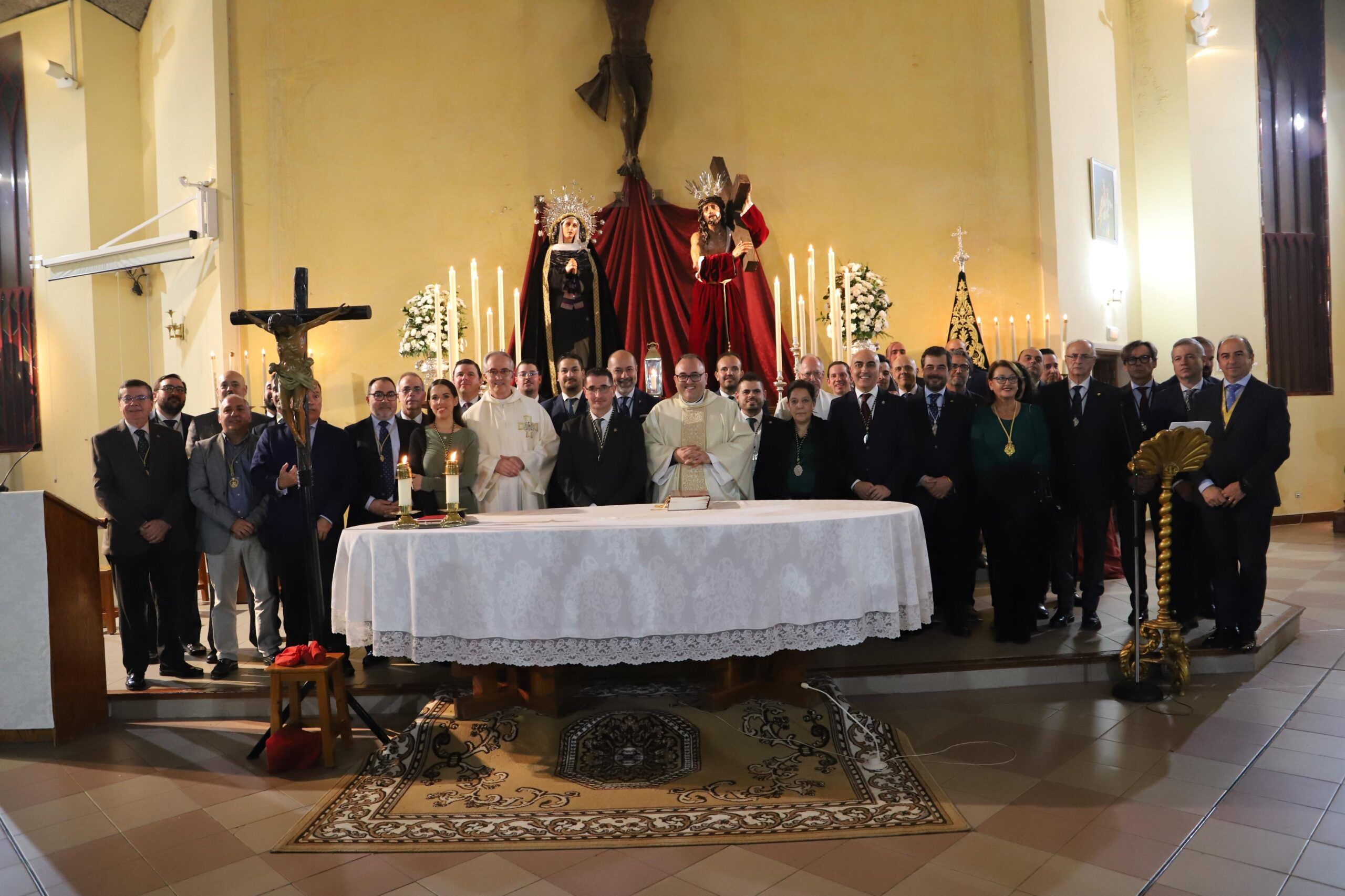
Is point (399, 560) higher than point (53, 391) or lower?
lower

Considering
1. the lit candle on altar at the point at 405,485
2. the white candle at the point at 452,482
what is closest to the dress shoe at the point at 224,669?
the lit candle on altar at the point at 405,485

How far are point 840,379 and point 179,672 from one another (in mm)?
4122

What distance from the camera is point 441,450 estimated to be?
4961mm

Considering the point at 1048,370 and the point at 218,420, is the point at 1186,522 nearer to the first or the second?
the point at 1048,370

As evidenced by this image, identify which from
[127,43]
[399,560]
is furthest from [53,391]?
[399,560]

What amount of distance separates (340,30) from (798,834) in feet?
28.1

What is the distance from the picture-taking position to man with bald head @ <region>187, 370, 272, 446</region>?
5.54m

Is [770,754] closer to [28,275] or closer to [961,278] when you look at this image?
[961,278]

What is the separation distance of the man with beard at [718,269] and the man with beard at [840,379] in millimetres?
1789

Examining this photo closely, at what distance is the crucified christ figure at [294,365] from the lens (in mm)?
3939

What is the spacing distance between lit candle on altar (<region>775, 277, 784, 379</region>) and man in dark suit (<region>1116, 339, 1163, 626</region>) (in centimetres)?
244

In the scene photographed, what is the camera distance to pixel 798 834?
310 centimetres

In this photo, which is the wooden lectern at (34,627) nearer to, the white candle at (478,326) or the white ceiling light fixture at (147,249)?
the white candle at (478,326)

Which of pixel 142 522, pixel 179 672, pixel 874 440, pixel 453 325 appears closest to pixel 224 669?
pixel 179 672
